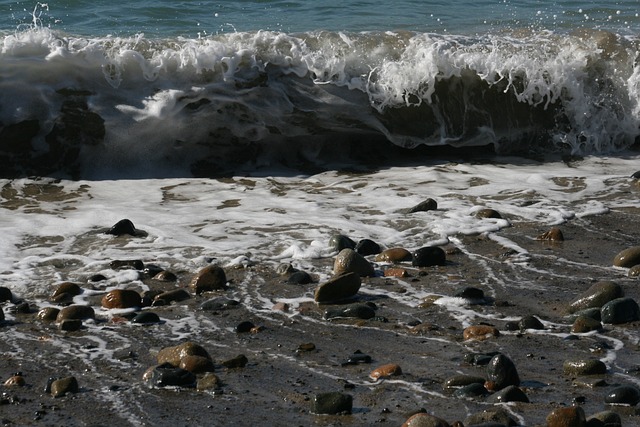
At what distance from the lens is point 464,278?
5.30m

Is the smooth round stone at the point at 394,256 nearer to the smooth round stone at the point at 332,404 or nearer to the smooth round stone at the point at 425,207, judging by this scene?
the smooth round stone at the point at 425,207

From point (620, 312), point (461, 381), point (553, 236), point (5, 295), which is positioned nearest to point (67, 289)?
point (5, 295)

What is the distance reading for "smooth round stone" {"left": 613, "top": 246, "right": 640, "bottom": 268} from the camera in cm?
543

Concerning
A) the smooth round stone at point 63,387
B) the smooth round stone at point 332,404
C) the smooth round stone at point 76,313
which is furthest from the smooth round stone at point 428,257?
the smooth round stone at point 63,387

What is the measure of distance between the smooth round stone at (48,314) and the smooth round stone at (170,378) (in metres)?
0.97

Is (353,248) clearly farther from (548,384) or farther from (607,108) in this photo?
(607,108)

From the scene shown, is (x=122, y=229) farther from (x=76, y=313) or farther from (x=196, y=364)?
(x=196, y=364)

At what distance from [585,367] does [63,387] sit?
195 centimetres

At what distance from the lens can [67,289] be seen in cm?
508

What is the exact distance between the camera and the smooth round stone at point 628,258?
5.43 metres

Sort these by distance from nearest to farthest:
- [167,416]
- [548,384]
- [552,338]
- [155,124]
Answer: [167,416]
[548,384]
[552,338]
[155,124]

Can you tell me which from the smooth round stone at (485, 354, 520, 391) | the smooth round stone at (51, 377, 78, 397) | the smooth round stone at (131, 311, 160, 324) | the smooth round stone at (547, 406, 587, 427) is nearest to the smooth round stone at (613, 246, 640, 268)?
the smooth round stone at (485, 354, 520, 391)

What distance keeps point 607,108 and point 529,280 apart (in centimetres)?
431

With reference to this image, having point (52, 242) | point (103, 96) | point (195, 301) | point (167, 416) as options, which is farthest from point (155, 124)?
point (167, 416)
